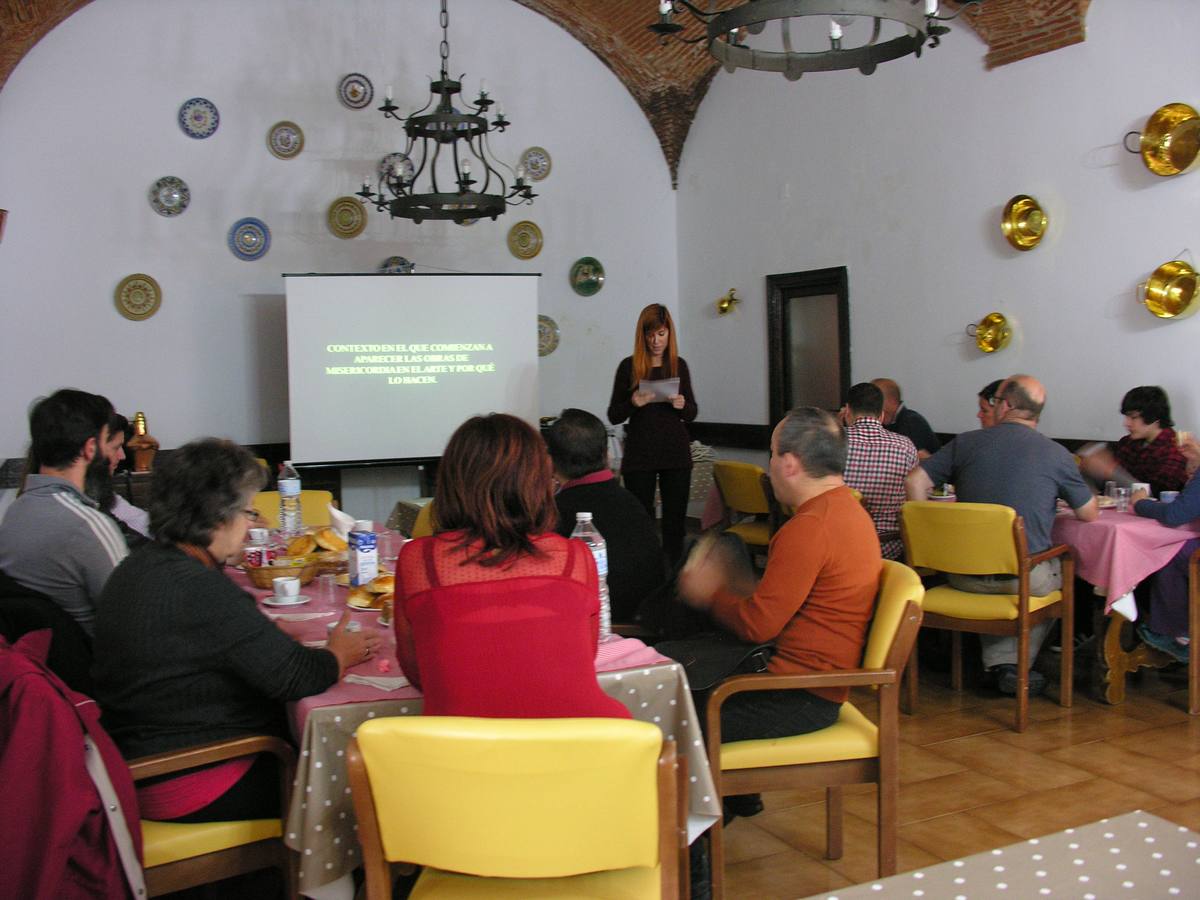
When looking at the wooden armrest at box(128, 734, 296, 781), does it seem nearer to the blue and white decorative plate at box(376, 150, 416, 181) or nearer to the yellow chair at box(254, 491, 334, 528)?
the yellow chair at box(254, 491, 334, 528)

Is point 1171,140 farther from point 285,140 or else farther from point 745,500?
point 285,140

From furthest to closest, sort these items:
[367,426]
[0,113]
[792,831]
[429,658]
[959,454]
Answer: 1. [367,426]
2. [0,113]
3. [959,454]
4. [792,831]
5. [429,658]

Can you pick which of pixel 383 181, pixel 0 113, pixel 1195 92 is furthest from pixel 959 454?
pixel 0 113

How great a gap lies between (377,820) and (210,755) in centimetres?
70

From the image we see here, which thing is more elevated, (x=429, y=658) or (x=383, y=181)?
(x=383, y=181)

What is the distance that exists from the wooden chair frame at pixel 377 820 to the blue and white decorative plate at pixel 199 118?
22.0ft

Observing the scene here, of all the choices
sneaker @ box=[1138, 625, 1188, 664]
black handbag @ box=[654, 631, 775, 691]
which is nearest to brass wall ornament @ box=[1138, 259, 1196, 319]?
sneaker @ box=[1138, 625, 1188, 664]

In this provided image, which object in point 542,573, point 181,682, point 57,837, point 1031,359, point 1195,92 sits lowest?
point 57,837

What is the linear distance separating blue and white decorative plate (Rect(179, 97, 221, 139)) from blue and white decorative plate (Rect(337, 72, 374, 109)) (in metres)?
0.88

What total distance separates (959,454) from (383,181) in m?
4.92

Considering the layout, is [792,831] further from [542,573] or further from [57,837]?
[57,837]

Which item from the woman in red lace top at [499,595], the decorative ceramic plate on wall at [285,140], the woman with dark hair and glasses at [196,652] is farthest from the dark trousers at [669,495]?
the woman in red lace top at [499,595]

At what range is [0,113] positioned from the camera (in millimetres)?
7008

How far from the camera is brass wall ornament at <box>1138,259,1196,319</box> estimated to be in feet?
17.7
